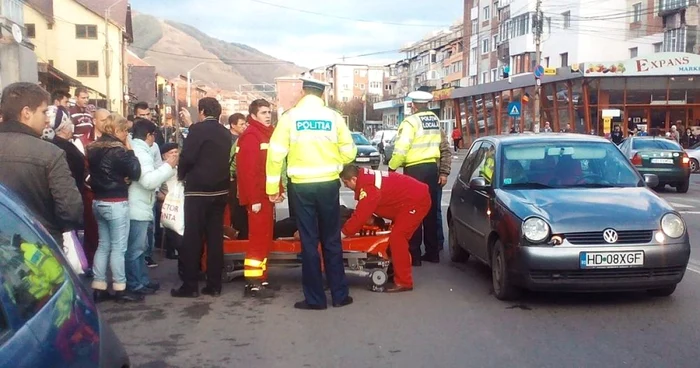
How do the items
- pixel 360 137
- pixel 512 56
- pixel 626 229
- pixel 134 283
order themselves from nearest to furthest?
pixel 626 229
pixel 134 283
pixel 360 137
pixel 512 56

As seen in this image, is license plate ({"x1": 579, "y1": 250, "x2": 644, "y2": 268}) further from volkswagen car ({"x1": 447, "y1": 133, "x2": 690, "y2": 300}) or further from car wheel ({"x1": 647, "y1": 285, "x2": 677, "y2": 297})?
car wheel ({"x1": 647, "y1": 285, "x2": 677, "y2": 297})

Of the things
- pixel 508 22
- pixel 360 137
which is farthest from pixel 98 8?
pixel 360 137

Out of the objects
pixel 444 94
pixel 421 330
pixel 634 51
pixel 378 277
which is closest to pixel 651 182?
pixel 378 277

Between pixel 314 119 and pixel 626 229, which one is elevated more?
pixel 314 119

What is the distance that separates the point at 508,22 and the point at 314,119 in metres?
59.5

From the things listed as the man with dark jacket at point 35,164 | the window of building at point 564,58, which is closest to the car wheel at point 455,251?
the man with dark jacket at point 35,164

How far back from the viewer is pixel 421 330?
20.7 ft

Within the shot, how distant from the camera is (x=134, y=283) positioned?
7.59m

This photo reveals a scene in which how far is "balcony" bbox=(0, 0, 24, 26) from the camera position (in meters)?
32.7

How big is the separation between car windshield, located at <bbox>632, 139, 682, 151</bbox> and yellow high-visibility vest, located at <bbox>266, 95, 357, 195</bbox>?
1585 cm

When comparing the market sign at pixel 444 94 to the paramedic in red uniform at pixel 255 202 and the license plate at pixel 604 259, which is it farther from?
the license plate at pixel 604 259

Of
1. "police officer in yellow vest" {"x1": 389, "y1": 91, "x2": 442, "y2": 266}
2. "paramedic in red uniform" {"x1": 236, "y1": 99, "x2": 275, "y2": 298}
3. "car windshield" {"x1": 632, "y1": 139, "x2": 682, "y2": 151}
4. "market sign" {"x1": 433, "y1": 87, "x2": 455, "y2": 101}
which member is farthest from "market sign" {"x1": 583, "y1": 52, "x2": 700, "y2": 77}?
"paramedic in red uniform" {"x1": 236, "y1": 99, "x2": 275, "y2": 298}

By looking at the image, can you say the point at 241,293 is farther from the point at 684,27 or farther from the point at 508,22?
the point at 508,22

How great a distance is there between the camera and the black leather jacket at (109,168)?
705 centimetres
